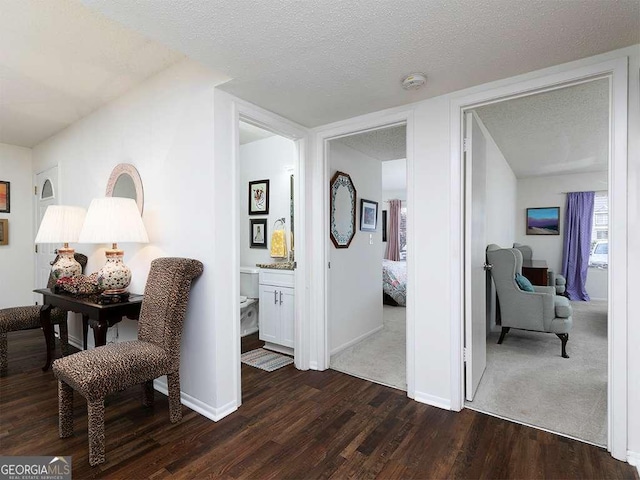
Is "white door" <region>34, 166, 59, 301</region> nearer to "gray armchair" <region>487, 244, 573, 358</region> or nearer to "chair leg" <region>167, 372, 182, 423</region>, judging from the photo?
"chair leg" <region>167, 372, 182, 423</region>

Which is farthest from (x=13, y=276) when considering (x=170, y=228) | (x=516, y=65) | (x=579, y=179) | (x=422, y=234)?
(x=579, y=179)

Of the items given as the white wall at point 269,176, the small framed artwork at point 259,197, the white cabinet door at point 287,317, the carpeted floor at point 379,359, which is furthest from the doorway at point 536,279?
the small framed artwork at point 259,197

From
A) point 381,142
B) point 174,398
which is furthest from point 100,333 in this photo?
point 381,142

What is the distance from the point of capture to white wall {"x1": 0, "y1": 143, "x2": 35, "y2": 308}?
4.55 metres

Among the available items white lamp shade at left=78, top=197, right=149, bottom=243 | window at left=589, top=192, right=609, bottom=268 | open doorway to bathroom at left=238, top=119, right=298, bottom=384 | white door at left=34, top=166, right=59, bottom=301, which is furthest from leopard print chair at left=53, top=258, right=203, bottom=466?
window at left=589, top=192, right=609, bottom=268

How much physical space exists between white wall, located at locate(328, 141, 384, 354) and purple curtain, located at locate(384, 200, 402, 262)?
12.9 ft

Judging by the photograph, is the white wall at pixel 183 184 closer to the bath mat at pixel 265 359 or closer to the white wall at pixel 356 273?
the bath mat at pixel 265 359

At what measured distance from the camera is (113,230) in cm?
234

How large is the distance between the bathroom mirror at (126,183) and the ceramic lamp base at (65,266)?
2.33 feet

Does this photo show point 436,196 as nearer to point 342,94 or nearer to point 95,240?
point 342,94

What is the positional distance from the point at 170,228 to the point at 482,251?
2469 millimetres

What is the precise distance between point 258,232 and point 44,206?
2.94 m

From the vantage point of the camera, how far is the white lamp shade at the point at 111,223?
234 centimetres

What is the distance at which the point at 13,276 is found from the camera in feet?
15.2
